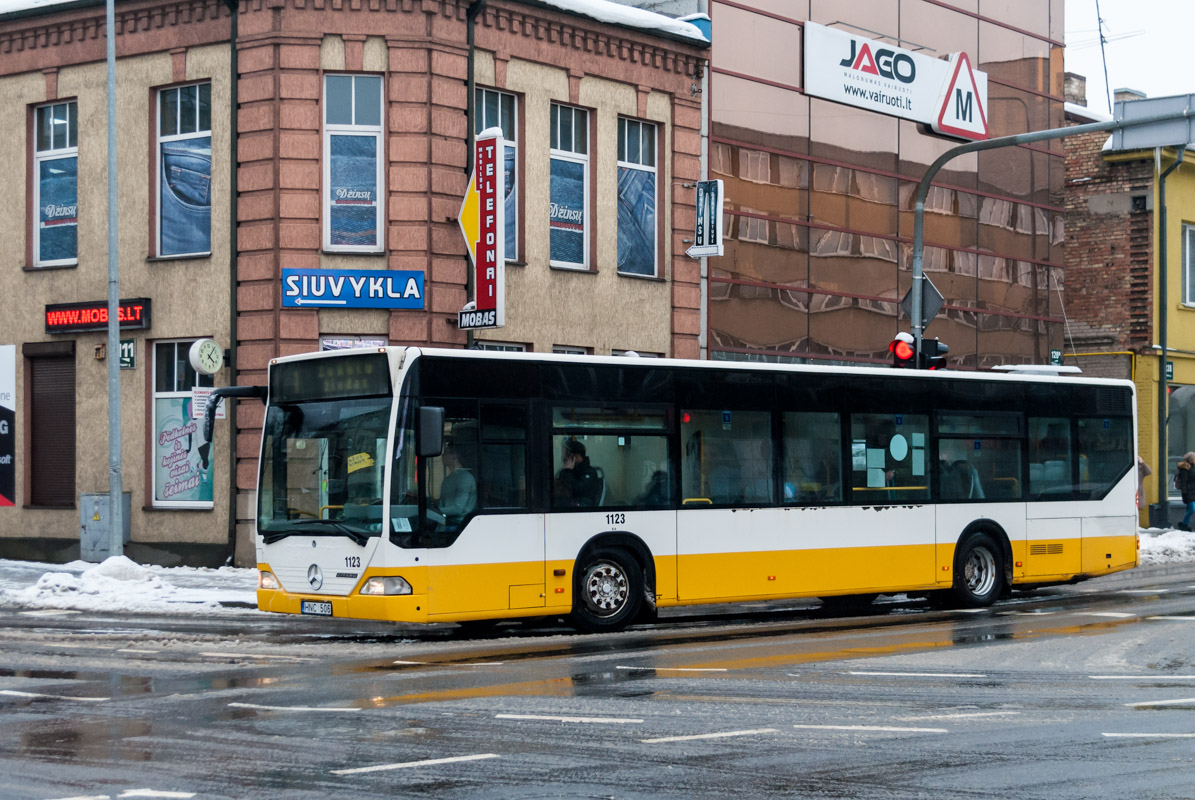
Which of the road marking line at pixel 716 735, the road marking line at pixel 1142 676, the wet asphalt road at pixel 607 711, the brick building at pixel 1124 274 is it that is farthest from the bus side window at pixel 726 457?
the brick building at pixel 1124 274

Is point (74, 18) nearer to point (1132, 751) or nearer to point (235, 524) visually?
point (235, 524)

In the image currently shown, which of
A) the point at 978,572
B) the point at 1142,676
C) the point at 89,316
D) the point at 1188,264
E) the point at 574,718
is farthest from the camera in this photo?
the point at 1188,264

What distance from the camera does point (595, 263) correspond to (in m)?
25.0

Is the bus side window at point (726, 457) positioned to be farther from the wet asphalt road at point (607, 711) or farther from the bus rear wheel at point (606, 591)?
the wet asphalt road at point (607, 711)

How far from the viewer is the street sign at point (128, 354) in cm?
2358

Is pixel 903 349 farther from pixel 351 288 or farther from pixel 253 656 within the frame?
pixel 253 656

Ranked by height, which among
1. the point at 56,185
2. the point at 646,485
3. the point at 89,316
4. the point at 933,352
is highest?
the point at 56,185

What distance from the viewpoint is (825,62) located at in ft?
94.0

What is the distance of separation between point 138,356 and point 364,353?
34.6ft

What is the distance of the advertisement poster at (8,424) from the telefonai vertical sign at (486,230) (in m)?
7.63

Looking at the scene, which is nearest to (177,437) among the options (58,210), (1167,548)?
(58,210)

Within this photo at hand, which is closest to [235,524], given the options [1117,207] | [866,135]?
[866,135]

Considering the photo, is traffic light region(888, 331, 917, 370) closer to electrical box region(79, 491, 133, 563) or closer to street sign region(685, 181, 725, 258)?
street sign region(685, 181, 725, 258)

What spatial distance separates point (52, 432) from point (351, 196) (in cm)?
636
